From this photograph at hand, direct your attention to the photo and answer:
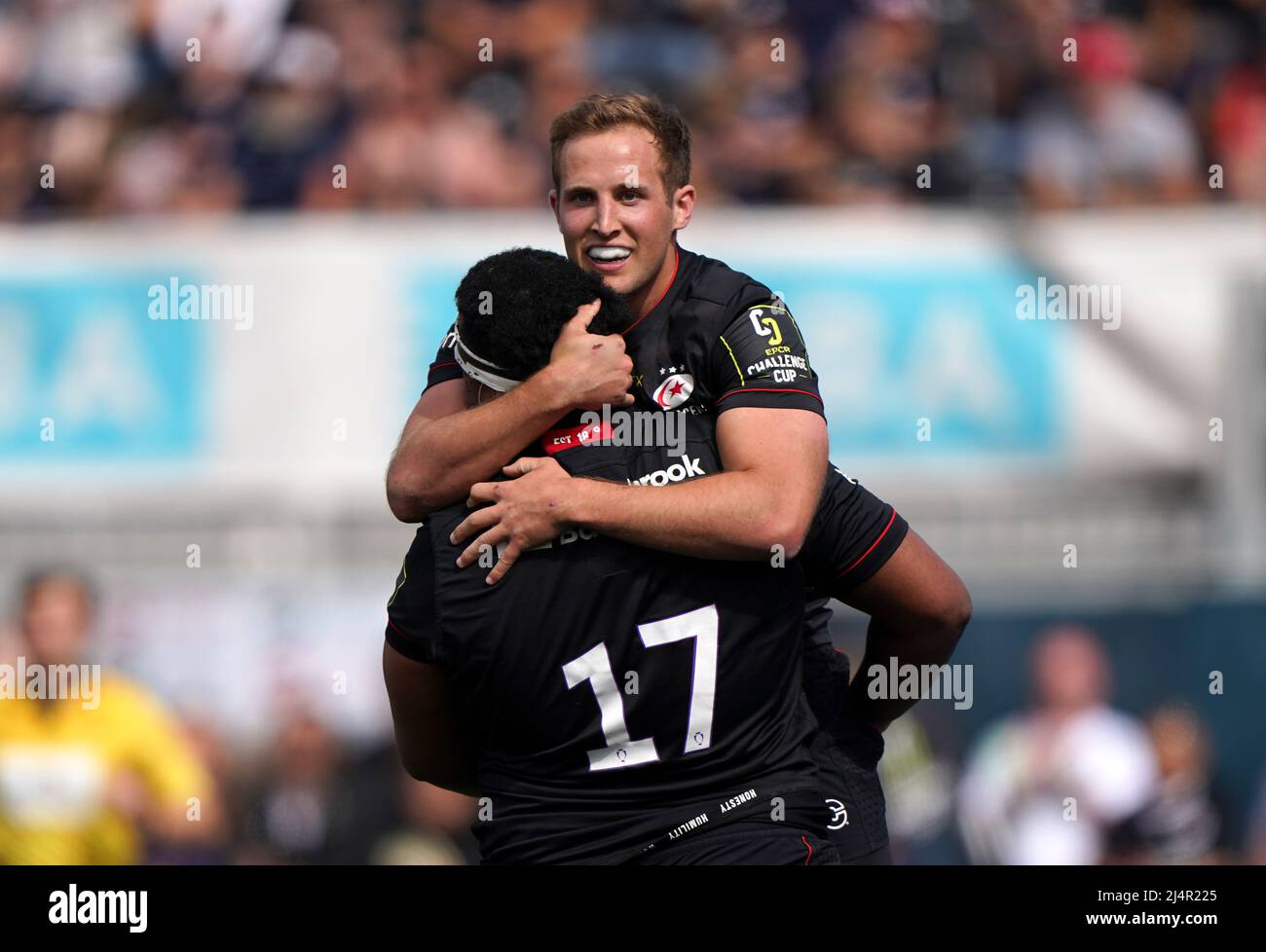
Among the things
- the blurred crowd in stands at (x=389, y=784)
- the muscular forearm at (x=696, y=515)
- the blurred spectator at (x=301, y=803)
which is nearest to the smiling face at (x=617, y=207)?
the muscular forearm at (x=696, y=515)

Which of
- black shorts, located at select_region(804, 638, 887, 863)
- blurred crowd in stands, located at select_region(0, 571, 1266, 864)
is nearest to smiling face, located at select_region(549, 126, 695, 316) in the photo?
black shorts, located at select_region(804, 638, 887, 863)

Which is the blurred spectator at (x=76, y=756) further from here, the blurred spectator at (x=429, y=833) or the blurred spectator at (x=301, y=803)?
the blurred spectator at (x=429, y=833)

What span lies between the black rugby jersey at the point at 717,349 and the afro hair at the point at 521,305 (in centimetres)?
20

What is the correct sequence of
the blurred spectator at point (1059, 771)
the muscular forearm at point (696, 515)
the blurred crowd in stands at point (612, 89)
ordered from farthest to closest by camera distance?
the blurred crowd in stands at point (612, 89)
the blurred spectator at point (1059, 771)
the muscular forearm at point (696, 515)

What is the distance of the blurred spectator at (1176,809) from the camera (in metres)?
7.18

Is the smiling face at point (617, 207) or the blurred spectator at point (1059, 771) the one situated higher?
the smiling face at point (617, 207)

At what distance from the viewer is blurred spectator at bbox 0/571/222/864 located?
6.98 m

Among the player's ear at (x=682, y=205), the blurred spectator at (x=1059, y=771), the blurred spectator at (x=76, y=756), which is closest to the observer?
the player's ear at (x=682, y=205)

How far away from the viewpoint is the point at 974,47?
9344 millimetres

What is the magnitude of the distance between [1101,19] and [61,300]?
600 centimetres

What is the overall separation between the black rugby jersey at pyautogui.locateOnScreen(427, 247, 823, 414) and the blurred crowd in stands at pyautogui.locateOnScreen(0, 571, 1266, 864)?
12.7 feet

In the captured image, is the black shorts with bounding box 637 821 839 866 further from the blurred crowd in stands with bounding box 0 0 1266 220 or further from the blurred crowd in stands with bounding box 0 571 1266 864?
the blurred crowd in stands with bounding box 0 0 1266 220

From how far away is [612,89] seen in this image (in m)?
9.38

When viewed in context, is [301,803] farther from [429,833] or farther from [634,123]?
[634,123]
